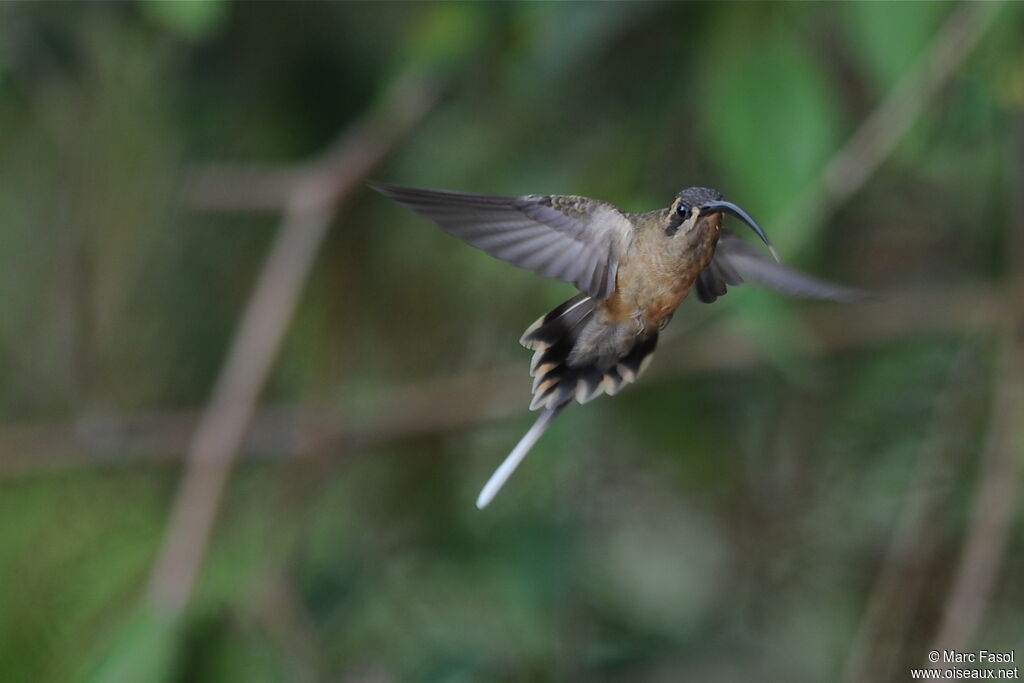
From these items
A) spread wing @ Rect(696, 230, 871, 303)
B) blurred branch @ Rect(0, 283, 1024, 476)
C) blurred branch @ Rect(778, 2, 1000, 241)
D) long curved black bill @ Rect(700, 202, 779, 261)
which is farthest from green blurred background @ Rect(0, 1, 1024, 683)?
long curved black bill @ Rect(700, 202, 779, 261)

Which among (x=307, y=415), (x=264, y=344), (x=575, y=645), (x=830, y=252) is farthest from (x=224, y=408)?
(x=830, y=252)

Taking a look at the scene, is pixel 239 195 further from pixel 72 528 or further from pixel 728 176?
pixel 728 176

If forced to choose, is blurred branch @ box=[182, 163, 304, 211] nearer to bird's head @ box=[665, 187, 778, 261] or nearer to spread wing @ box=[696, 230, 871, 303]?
spread wing @ box=[696, 230, 871, 303]

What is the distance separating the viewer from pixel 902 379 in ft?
6.81

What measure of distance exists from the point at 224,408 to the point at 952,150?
1077mm

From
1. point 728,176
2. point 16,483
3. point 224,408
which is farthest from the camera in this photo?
point 16,483

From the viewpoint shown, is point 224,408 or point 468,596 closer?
point 224,408

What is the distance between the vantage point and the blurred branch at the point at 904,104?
139cm

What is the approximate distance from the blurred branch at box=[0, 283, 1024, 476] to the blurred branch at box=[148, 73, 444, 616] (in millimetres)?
247

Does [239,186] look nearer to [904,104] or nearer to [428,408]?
[428,408]

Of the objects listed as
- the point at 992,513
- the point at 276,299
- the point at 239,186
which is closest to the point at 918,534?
the point at 992,513

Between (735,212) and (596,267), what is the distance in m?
0.14

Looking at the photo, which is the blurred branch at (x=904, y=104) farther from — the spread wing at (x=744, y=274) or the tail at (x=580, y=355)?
the tail at (x=580, y=355)

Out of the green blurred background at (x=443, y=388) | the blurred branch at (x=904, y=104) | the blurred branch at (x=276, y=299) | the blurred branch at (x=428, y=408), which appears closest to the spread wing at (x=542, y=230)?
the blurred branch at (x=904, y=104)
